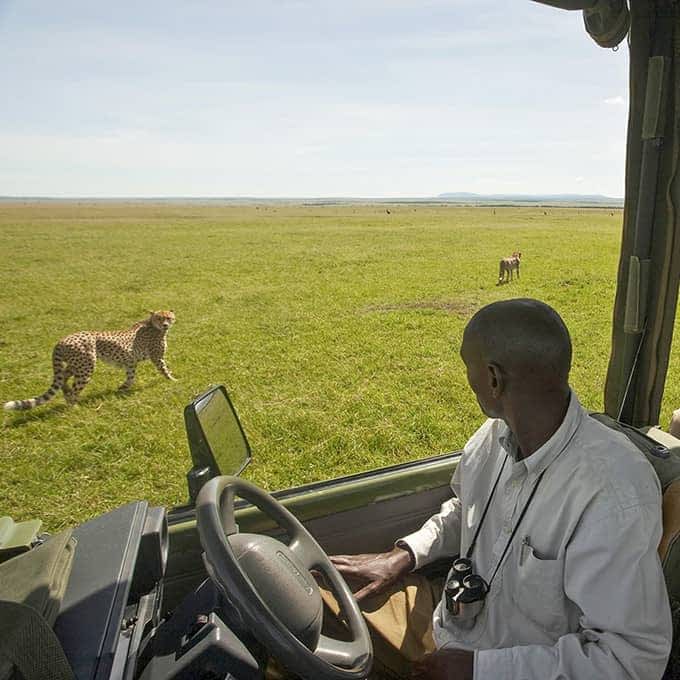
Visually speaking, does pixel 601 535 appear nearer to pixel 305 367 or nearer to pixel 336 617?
pixel 336 617

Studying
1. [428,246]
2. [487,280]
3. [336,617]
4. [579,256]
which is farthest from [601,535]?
[428,246]

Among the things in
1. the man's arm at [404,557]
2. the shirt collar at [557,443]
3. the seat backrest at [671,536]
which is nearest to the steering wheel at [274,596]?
the man's arm at [404,557]

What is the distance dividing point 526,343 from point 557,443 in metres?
0.25

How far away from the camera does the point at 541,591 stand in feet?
4.13

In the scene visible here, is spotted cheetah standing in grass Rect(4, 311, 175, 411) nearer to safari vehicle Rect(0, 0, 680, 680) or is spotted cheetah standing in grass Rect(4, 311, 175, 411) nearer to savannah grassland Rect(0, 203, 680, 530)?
savannah grassland Rect(0, 203, 680, 530)

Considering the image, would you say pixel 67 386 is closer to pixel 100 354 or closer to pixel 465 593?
pixel 100 354

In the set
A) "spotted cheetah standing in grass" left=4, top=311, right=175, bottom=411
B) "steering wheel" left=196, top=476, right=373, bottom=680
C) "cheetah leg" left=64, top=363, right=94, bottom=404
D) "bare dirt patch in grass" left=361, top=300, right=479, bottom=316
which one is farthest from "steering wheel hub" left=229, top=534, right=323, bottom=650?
"bare dirt patch in grass" left=361, top=300, right=479, bottom=316

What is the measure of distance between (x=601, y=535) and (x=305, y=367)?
5212mm

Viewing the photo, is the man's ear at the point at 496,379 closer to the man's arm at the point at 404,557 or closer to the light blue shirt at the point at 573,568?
the light blue shirt at the point at 573,568

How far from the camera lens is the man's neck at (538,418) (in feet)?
4.27

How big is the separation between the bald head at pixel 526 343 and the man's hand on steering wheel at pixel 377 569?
72cm

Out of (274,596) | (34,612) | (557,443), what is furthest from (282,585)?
(557,443)

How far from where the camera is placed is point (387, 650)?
1571 mm

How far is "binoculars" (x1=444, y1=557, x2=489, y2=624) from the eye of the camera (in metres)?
1.40
